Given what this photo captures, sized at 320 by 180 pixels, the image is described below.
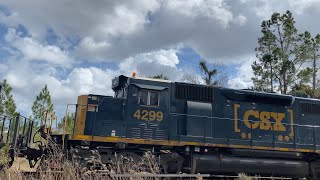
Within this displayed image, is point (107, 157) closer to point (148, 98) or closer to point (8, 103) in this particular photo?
point (148, 98)

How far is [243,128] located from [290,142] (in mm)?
2002

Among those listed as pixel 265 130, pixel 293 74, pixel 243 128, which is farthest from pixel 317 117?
pixel 293 74

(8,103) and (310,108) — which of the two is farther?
(8,103)

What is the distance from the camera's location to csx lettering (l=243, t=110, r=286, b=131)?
41.1 ft

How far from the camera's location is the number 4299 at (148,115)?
440 inches

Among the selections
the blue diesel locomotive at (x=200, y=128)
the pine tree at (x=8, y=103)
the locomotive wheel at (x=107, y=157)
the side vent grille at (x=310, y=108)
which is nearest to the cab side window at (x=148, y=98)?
the blue diesel locomotive at (x=200, y=128)

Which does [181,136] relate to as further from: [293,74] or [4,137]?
[293,74]

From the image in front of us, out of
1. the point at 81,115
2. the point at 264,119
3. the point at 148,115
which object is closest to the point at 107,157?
the point at 81,115

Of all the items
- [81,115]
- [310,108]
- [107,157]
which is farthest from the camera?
[310,108]

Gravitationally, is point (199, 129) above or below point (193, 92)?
below

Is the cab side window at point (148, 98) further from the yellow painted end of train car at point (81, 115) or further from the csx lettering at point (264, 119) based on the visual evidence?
the csx lettering at point (264, 119)

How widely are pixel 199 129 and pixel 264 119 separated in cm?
285

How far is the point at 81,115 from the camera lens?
10711mm

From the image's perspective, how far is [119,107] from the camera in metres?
11.1
